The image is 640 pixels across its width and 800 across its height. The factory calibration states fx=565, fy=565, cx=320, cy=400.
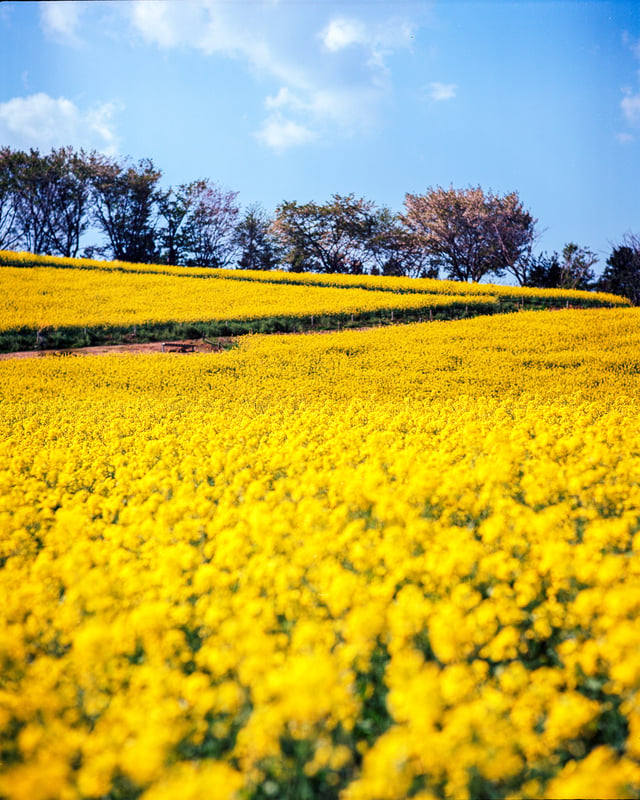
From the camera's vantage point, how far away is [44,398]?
1554cm

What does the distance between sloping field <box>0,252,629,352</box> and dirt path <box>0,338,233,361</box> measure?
2.48 ft

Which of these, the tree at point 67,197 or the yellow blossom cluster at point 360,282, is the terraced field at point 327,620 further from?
the tree at point 67,197

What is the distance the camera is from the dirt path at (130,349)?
22438mm

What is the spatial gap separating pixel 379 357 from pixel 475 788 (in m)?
17.1

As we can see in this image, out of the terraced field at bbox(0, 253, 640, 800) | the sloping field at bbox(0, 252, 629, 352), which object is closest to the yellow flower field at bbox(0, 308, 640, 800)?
the terraced field at bbox(0, 253, 640, 800)

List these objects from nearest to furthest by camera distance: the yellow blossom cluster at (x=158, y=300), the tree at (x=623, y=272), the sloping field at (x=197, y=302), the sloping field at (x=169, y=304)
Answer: the sloping field at (x=197, y=302) < the sloping field at (x=169, y=304) < the yellow blossom cluster at (x=158, y=300) < the tree at (x=623, y=272)

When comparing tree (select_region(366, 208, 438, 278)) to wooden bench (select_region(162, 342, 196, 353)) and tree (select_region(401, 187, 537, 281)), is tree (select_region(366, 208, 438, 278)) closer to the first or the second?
tree (select_region(401, 187, 537, 281))

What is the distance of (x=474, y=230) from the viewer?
2195 inches

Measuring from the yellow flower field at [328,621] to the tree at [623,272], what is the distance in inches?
1936

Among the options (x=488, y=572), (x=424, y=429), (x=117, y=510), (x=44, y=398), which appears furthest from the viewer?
(x=44, y=398)

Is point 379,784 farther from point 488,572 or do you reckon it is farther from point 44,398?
point 44,398

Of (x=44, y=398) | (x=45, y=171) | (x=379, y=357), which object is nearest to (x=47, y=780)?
(x=44, y=398)

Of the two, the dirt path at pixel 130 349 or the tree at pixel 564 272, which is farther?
the tree at pixel 564 272

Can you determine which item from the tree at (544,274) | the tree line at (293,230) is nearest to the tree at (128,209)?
the tree line at (293,230)
